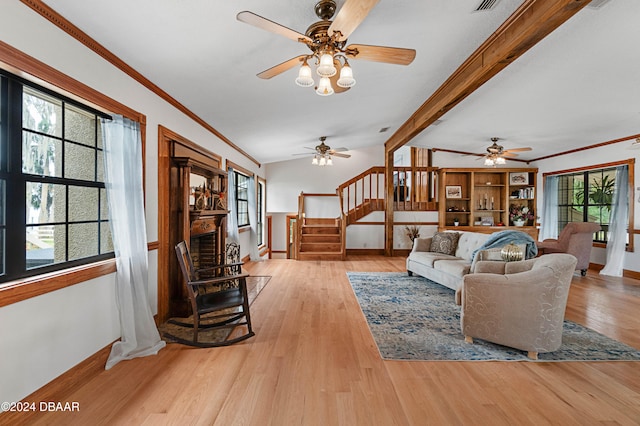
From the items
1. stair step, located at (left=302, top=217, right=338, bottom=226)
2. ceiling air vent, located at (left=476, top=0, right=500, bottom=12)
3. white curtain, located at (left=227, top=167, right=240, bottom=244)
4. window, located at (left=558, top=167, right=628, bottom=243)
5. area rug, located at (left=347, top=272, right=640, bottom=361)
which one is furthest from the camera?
stair step, located at (left=302, top=217, right=338, bottom=226)

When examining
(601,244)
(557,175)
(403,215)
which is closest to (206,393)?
(403,215)

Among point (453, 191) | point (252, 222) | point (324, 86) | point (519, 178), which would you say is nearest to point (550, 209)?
point (519, 178)

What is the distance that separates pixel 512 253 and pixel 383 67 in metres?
2.73

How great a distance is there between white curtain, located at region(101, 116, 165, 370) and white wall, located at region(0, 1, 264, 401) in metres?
0.13

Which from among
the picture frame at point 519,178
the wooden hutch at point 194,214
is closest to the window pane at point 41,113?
the wooden hutch at point 194,214

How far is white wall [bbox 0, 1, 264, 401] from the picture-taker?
5.92 ft

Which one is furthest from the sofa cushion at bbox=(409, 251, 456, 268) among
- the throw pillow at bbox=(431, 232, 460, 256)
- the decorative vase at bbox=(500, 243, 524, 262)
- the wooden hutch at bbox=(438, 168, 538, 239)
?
the wooden hutch at bbox=(438, 168, 538, 239)

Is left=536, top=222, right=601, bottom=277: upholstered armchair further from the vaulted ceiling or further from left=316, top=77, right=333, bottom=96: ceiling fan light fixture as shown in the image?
left=316, top=77, right=333, bottom=96: ceiling fan light fixture

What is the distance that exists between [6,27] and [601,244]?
354 inches

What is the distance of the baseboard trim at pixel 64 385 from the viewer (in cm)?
182

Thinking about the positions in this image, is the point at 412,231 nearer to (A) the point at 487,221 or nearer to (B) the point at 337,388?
(A) the point at 487,221

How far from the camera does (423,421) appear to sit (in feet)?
6.20

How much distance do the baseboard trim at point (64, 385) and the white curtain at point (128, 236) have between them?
8 centimetres

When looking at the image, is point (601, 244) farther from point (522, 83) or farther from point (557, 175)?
point (522, 83)
